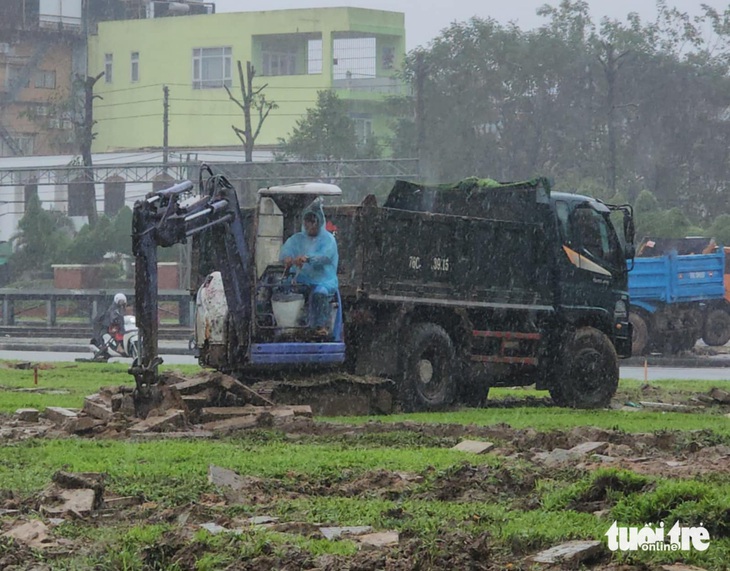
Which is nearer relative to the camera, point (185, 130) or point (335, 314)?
point (335, 314)

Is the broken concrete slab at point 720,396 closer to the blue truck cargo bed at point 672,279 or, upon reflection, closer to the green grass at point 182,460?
the green grass at point 182,460

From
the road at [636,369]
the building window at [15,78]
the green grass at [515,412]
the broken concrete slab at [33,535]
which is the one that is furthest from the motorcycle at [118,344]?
the building window at [15,78]

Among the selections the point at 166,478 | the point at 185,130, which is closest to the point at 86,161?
the point at 185,130

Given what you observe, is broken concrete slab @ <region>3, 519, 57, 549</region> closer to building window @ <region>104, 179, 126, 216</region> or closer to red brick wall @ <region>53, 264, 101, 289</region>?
red brick wall @ <region>53, 264, 101, 289</region>

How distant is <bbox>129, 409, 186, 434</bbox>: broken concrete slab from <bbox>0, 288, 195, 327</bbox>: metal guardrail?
3231cm

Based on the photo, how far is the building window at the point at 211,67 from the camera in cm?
9119

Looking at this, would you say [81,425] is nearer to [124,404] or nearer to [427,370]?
[124,404]

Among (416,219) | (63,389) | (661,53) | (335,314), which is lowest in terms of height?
(63,389)

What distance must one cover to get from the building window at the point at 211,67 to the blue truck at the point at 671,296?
5960 centimetres

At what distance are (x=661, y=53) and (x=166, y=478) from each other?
69.0 metres

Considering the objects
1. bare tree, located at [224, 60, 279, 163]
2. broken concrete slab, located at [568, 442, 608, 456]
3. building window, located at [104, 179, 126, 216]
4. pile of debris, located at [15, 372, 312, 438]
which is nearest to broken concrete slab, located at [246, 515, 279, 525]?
broken concrete slab, located at [568, 442, 608, 456]

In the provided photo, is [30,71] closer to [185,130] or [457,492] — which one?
[185,130]

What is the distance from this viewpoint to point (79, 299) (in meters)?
49.6

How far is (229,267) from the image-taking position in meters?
16.5
